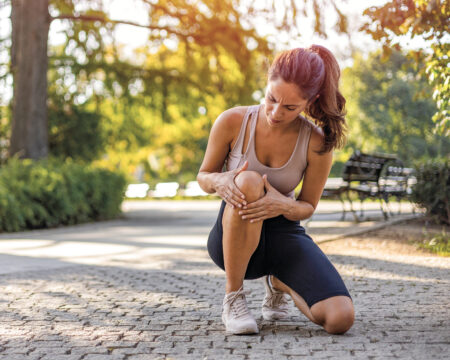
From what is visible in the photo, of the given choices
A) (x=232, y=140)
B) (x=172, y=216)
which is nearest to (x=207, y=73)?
(x=172, y=216)

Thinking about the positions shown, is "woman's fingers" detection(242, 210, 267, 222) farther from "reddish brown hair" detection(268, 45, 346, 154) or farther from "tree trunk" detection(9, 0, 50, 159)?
"tree trunk" detection(9, 0, 50, 159)

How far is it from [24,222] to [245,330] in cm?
761

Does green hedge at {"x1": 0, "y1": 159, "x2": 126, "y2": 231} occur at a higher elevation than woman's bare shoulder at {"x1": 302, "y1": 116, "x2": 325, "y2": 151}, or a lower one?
lower

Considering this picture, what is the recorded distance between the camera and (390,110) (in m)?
26.4

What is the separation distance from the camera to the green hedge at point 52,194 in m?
10.2

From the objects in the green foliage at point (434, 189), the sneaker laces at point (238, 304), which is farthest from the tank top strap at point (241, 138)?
the green foliage at point (434, 189)

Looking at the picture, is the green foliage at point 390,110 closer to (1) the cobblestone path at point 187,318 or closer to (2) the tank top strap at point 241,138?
(1) the cobblestone path at point 187,318

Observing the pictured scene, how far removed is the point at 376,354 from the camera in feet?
10.2

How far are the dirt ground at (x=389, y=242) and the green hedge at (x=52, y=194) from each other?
16.9ft

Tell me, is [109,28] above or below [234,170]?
above

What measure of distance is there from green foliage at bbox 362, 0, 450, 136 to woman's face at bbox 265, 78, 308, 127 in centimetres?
249

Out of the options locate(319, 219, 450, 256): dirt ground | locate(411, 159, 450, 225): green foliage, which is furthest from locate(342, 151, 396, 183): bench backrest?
locate(319, 219, 450, 256): dirt ground

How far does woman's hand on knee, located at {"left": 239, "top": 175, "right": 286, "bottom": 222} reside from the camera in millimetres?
3512

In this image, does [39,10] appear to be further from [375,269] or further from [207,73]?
[375,269]
